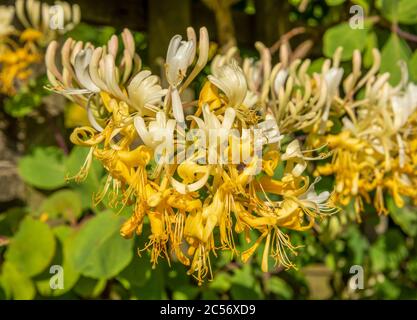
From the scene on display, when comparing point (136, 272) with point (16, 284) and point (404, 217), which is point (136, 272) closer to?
point (16, 284)

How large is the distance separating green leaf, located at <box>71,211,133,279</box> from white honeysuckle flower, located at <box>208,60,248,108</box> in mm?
329

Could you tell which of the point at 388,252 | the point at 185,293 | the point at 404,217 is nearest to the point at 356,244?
the point at 388,252

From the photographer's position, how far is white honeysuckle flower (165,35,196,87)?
0.58 m

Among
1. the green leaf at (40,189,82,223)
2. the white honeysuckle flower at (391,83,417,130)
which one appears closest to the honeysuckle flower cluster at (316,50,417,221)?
the white honeysuckle flower at (391,83,417,130)

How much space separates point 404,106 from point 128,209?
1.30 feet

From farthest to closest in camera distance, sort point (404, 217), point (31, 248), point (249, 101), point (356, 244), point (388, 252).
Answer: point (356, 244)
point (388, 252)
point (404, 217)
point (31, 248)
point (249, 101)

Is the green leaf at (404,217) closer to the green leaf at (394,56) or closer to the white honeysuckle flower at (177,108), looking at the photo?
the green leaf at (394,56)

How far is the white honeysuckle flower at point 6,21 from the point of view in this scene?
4.17ft

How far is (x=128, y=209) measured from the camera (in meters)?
0.77

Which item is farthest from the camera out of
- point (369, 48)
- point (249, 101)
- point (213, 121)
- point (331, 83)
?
point (369, 48)

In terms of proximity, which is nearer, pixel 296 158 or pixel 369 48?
pixel 296 158

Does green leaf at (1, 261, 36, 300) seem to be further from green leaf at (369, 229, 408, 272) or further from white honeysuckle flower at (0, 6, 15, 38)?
green leaf at (369, 229, 408, 272)

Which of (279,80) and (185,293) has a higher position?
(279,80)

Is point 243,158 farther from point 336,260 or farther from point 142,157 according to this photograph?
point 336,260
